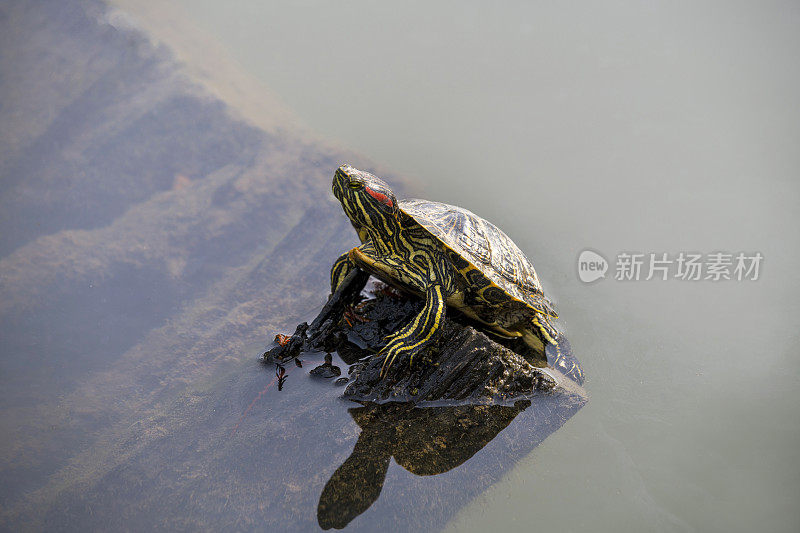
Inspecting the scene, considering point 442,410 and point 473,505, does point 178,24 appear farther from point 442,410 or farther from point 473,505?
point 473,505

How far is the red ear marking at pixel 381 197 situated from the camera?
3275 millimetres

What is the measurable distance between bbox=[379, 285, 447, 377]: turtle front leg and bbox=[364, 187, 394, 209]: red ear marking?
25.7 inches

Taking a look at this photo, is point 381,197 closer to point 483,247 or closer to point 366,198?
point 366,198

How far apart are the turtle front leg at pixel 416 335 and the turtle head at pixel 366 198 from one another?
61 cm

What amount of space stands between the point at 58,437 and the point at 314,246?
2149mm

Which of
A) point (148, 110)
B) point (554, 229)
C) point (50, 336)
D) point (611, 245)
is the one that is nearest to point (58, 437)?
point (50, 336)

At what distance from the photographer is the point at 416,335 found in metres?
3.08

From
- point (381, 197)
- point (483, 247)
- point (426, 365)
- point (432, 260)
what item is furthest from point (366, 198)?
point (426, 365)

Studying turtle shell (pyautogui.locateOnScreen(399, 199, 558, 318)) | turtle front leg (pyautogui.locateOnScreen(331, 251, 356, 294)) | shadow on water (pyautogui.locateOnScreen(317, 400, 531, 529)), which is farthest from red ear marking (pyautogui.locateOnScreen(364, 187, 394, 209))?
shadow on water (pyautogui.locateOnScreen(317, 400, 531, 529))

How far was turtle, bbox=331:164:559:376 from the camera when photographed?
129 inches

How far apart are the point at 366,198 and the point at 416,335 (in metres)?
0.88

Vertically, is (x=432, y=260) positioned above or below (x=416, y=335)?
above

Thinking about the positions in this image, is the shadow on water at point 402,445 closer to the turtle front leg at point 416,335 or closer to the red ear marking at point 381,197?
the turtle front leg at point 416,335

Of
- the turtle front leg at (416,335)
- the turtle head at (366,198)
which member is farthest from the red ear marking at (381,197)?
the turtle front leg at (416,335)
